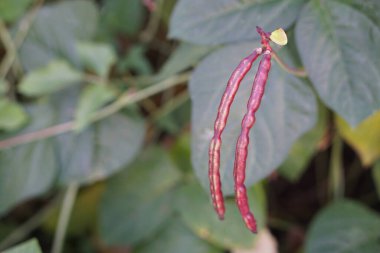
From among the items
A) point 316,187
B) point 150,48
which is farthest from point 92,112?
point 316,187

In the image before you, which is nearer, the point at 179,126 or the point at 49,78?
the point at 49,78

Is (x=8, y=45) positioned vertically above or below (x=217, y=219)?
above

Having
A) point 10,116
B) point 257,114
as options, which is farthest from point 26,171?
point 257,114

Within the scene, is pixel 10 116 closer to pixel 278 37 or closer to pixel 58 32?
pixel 58 32

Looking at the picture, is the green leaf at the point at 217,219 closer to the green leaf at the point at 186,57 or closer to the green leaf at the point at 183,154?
the green leaf at the point at 183,154

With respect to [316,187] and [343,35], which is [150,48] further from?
[343,35]

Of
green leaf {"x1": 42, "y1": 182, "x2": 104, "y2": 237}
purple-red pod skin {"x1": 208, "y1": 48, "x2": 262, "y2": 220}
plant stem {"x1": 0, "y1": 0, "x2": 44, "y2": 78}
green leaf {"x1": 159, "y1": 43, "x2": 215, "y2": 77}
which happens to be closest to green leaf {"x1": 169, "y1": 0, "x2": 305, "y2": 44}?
green leaf {"x1": 159, "y1": 43, "x2": 215, "y2": 77}

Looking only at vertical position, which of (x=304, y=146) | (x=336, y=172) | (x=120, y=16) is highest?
(x=120, y=16)
